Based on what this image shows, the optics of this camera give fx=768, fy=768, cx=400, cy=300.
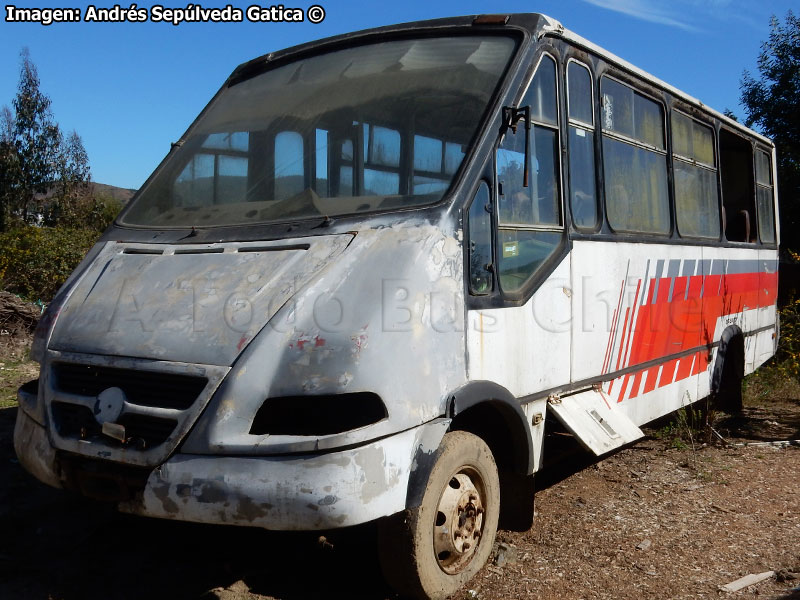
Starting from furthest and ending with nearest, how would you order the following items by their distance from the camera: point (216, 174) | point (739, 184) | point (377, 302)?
point (739, 184) < point (216, 174) < point (377, 302)

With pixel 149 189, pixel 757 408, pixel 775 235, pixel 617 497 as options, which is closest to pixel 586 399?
pixel 617 497

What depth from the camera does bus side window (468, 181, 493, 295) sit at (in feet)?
11.7

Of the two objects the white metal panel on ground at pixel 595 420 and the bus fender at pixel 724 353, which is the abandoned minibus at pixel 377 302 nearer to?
the white metal panel on ground at pixel 595 420

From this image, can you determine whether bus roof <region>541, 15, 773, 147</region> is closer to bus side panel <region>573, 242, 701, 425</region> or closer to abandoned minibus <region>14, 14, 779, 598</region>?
abandoned minibus <region>14, 14, 779, 598</region>

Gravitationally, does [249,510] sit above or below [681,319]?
below

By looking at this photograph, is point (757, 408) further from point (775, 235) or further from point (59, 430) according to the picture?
point (59, 430)

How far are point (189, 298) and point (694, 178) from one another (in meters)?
4.72

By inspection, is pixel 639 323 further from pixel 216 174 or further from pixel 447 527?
pixel 216 174

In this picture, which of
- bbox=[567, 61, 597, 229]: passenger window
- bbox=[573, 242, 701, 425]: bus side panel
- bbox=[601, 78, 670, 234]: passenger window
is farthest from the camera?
bbox=[601, 78, 670, 234]: passenger window

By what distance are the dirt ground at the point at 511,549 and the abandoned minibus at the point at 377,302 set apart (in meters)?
0.45

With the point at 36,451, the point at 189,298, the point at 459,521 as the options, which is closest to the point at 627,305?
the point at 459,521

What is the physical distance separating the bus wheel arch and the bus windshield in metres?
4.30

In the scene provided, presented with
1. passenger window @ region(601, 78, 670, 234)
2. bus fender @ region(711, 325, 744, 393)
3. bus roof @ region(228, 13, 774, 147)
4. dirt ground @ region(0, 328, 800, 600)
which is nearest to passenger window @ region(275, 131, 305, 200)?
bus roof @ region(228, 13, 774, 147)

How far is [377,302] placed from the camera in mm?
3152
